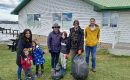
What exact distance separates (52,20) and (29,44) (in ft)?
54.2

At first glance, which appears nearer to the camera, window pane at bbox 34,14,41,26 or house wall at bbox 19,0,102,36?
house wall at bbox 19,0,102,36

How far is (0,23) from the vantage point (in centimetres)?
4012

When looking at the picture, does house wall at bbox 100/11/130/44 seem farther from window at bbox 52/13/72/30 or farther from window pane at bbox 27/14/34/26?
window pane at bbox 27/14/34/26

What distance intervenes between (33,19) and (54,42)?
1750cm

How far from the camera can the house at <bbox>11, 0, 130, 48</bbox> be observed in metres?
21.8

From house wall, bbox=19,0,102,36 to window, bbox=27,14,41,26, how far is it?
279mm

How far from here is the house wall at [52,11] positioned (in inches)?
929

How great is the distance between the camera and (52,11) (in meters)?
26.2

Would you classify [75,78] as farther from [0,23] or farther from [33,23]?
[0,23]

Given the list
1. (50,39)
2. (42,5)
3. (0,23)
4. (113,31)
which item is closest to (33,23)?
(42,5)

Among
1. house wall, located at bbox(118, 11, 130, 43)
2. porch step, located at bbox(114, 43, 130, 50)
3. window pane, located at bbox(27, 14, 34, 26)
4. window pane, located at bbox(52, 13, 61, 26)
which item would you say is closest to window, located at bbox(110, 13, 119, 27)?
house wall, located at bbox(118, 11, 130, 43)

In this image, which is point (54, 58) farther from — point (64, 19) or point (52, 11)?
point (52, 11)

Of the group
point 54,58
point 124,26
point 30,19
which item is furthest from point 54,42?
point 30,19

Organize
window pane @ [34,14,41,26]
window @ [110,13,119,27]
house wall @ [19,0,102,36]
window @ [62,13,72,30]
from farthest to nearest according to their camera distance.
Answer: window pane @ [34,14,41,26], window @ [62,13,72,30], house wall @ [19,0,102,36], window @ [110,13,119,27]
